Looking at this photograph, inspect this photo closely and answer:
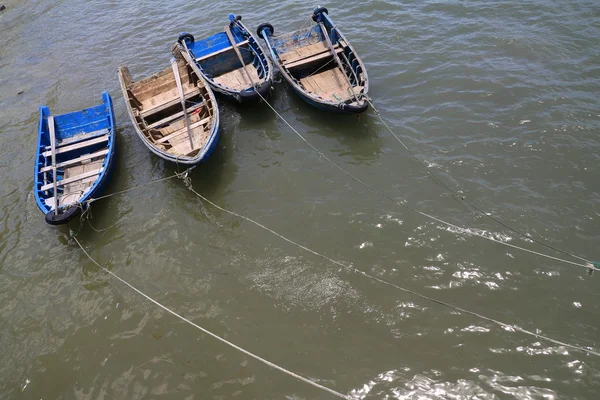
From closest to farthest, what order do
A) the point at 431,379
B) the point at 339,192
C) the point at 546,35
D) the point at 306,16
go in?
1. the point at 431,379
2. the point at 339,192
3. the point at 546,35
4. the point at 306,16

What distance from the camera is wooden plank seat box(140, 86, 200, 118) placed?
10.7 m

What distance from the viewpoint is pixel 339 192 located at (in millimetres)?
8625

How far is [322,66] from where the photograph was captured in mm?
11852

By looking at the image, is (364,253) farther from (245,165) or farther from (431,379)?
(245,165)

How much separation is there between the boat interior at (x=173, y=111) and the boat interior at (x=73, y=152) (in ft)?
3.94

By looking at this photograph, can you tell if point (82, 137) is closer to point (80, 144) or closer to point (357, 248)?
point (80, 144)

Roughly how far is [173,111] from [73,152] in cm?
317

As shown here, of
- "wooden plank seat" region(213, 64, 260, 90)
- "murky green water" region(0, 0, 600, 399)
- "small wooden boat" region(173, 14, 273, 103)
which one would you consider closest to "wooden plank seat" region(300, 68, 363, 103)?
"murky green water" region(0, 0, 600, 399)

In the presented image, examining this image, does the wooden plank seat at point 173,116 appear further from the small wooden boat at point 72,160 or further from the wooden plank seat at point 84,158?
the wooden plank seat at point 84,158

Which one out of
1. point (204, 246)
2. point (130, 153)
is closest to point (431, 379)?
point (204, 246)

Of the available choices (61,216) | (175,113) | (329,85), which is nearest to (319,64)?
(329,85)

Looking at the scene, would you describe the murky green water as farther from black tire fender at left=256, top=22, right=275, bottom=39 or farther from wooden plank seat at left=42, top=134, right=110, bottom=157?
black tire fender at left=256, top=22, right=275, bottom=39

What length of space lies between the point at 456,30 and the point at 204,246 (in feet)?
39.1

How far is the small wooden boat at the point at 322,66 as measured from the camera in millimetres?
9828
